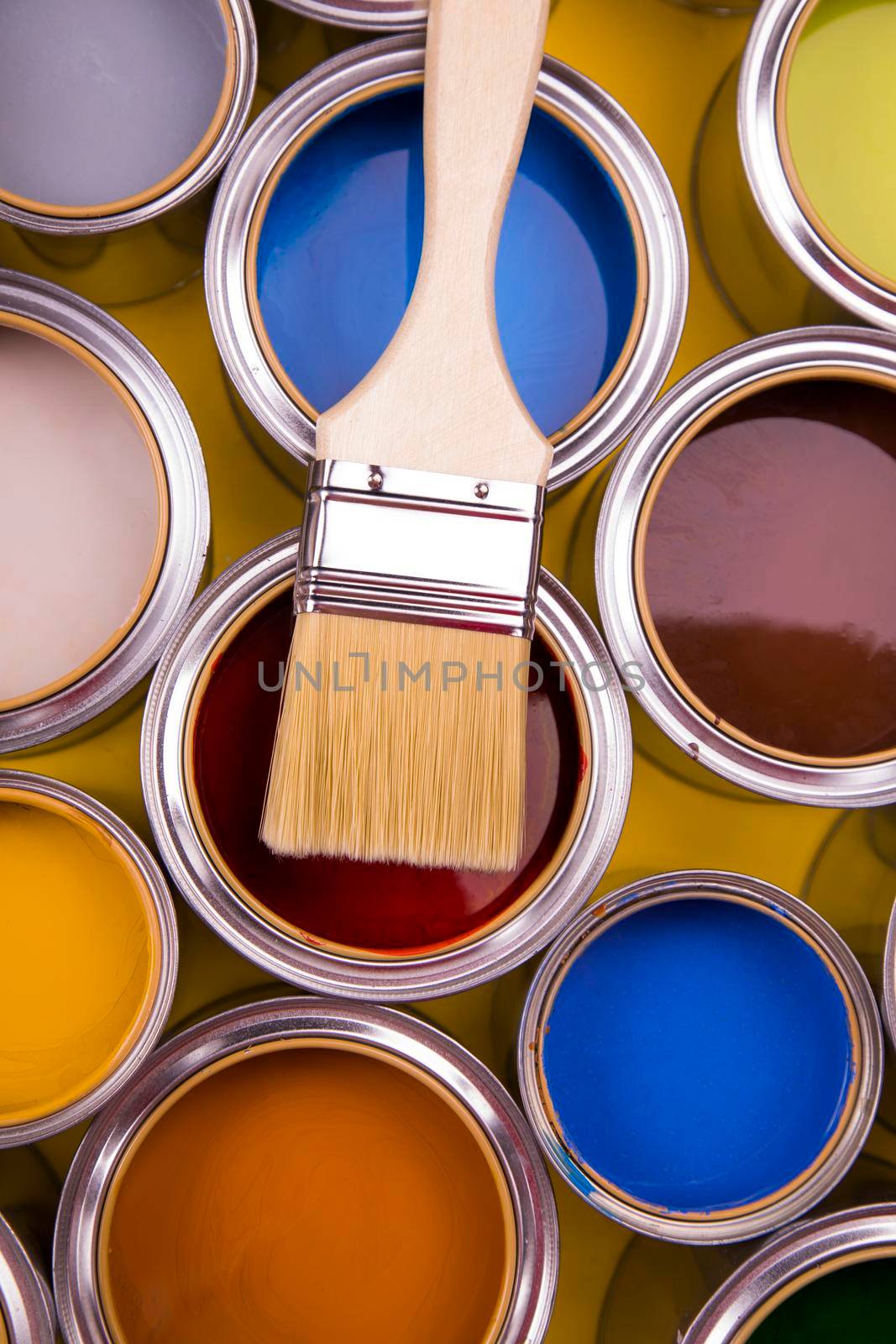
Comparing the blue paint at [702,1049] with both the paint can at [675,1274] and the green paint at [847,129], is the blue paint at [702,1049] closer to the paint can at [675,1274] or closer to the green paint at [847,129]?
the paint can at [675,1274]

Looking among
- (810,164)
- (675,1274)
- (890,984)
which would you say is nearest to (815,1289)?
(675,1274)

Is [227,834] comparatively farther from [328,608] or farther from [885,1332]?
[885,1332]

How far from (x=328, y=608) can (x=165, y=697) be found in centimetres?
36

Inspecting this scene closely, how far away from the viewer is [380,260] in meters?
1.65

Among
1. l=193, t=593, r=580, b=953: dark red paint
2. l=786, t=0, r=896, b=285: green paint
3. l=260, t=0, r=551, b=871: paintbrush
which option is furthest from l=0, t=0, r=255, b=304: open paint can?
→ l=786, t=0, r=896, b=285: green paint

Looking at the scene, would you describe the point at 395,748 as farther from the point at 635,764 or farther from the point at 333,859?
the point at 635,764

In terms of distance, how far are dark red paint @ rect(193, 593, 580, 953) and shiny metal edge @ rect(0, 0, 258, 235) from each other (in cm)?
63

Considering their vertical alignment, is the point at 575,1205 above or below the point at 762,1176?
below

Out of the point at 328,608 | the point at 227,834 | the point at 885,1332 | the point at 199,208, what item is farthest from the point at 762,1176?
the point at 199,208

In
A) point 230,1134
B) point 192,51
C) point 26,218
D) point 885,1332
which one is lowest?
point 885,1332

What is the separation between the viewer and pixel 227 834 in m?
1.62

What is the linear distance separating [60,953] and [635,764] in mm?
1099

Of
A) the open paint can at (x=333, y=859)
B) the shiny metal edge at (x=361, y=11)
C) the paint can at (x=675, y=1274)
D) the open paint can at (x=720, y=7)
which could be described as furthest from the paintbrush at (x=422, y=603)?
the paint can at (x=675, y=1274)

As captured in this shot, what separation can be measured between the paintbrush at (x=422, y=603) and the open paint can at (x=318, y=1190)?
454mm
